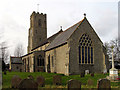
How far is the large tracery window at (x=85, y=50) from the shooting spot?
27.0 metres

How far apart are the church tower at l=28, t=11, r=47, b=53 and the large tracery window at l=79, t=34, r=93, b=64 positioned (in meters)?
23.6

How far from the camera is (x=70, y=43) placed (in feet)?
86.3

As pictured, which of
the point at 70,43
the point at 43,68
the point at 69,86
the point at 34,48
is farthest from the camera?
the point at 34,48

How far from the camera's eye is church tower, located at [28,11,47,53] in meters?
48.5

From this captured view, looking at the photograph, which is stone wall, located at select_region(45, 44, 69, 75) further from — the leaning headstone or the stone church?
the leaning headstone

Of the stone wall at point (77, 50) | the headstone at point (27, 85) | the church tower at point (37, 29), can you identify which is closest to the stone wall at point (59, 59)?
the stone wall at point (77, 50)

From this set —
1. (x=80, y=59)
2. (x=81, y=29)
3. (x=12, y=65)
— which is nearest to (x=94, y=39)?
(x=81, y=29)

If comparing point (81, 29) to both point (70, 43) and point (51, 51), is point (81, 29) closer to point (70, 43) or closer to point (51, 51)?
point (70, 43)

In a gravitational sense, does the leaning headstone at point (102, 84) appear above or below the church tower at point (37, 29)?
below

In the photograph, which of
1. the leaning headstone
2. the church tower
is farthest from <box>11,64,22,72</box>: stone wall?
the leaning headstone

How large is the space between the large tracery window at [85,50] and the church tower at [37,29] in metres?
23.6

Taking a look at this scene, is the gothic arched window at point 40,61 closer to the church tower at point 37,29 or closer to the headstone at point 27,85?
the church tower at point 37,29

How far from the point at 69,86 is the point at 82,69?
16.2 m

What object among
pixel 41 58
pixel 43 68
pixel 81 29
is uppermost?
pixel 81 29
